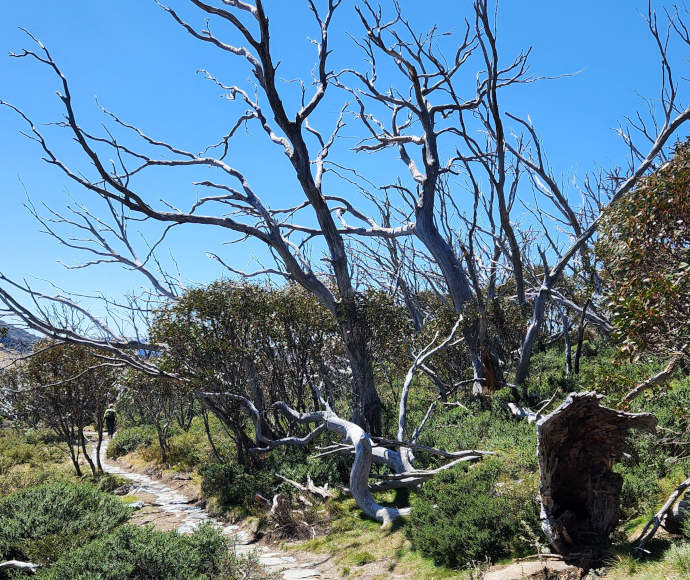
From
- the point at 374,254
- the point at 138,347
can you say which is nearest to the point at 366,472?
the point at 138,347

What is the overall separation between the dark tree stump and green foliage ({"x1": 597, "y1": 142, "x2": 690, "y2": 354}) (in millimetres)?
691

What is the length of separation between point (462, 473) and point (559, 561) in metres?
2.46

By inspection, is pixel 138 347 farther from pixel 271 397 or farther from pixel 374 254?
pixel 374 254

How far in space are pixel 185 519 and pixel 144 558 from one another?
5.08 meters

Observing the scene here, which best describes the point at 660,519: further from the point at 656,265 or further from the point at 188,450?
the point at 188,450

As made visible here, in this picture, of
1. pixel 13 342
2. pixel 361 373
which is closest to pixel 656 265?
pixel 361 373

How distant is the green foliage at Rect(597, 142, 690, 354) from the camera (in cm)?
414

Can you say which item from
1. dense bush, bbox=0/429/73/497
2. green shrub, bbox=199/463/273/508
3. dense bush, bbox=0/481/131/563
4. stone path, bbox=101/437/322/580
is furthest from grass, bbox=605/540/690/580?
dense bush, bbox=0/429/73/497

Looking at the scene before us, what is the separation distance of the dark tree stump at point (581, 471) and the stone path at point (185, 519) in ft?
10.3

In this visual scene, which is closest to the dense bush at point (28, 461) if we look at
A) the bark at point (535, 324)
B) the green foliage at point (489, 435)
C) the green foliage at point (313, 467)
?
the green foliage at point (313, 467)

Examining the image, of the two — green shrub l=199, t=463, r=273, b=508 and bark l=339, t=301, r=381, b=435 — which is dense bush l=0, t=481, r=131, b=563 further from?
bark l=339, t=301, r=381, b=435

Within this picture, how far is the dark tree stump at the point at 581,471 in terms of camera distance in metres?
4.37

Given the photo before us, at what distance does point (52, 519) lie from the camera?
297 inches

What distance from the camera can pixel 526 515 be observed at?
509cm
